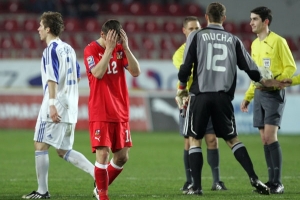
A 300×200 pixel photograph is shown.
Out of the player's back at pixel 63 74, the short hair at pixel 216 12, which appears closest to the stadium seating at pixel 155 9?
the player's back at pixel 63 74

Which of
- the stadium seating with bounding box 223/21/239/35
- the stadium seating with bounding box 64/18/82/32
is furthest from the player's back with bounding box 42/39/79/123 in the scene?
the stadium seating with bounding box 223/21/239/35

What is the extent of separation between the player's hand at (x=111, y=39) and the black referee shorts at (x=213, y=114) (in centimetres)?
139

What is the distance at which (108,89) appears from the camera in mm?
7840

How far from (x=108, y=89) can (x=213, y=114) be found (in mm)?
1375

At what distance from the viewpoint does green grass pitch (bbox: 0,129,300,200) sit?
8.99 metres

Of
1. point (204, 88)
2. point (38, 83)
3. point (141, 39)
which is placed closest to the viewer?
point (204, 88)

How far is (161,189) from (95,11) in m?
17.2

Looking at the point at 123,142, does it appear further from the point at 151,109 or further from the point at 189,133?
the point at 151,109

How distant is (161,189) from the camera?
9562mm

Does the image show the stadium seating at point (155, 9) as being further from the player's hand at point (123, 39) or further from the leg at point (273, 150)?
the player's hand at point (123, 39)

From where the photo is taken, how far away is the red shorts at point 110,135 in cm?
772

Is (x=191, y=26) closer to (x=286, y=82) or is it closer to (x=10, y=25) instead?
(x=286, y=82)

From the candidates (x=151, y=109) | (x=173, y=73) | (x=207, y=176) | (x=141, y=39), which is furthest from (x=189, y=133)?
(x=141, y=39)

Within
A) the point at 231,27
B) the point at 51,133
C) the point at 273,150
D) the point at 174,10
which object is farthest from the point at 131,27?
the point at 51,133
